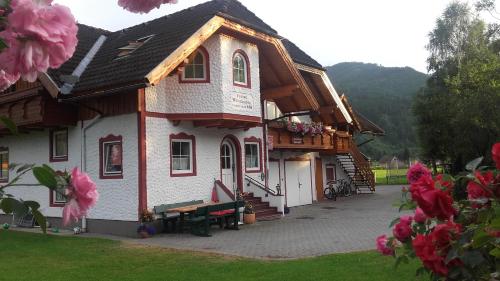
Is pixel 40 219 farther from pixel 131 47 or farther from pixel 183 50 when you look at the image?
pixel 131 47

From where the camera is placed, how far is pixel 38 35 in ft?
3.54

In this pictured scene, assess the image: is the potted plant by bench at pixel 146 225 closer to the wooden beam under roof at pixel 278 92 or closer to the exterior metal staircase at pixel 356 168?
the wooden beam under roof at pixel 278 92

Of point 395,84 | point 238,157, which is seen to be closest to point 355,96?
point 395,84

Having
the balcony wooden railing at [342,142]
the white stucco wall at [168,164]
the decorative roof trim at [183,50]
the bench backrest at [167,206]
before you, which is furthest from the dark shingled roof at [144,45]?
the balcony wooden railing at [342,142]

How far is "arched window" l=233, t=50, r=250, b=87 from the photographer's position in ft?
55.6

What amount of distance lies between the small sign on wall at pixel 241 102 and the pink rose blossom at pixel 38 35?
14943 millimetres

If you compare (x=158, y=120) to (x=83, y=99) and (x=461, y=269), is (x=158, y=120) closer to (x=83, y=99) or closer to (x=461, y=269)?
(x=83, y=99)

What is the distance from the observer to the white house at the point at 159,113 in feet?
48.7

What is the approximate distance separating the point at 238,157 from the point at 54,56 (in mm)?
17410

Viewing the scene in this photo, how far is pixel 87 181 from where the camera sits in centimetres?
142

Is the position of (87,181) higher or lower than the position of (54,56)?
lower

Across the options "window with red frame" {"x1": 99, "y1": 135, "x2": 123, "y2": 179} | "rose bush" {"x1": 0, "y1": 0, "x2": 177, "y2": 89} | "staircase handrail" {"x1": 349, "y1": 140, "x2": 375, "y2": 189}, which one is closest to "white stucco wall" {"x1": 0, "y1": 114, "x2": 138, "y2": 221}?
"window with red frame" {"x1": 99, "y1": 135, "x2": 123, "y2": 179}

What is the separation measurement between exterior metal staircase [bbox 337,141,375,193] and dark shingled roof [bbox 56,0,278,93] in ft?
39.1

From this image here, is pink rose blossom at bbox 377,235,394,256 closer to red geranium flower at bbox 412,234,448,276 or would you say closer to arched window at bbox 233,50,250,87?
red geranium flower at bbox 412,234,448,276
